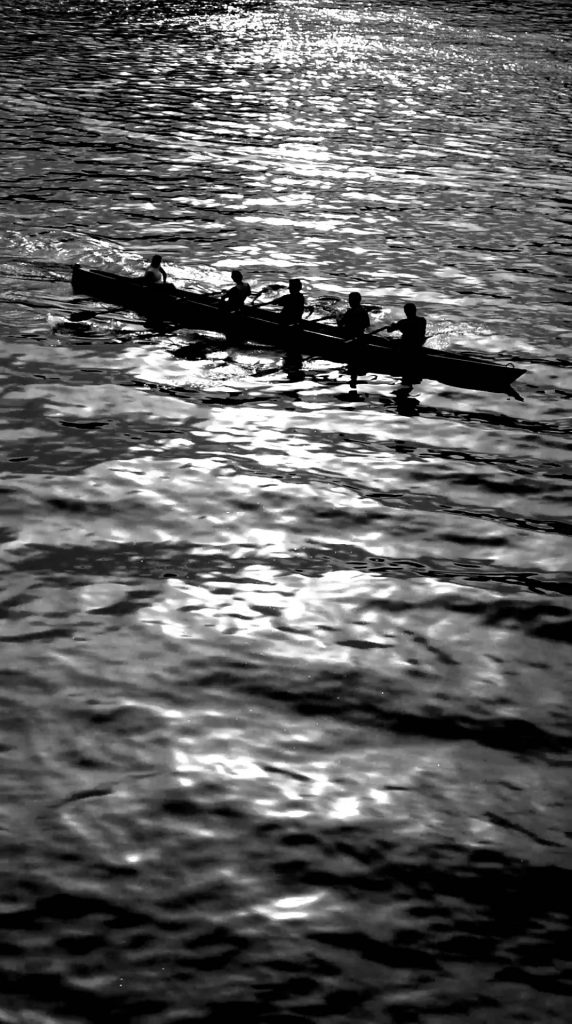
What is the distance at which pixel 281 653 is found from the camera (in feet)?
54.4

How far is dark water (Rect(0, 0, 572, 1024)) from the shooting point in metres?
11.8

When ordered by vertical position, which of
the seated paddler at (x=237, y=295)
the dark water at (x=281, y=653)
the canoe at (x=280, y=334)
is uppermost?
the seated paddler at (x=237, y=295)

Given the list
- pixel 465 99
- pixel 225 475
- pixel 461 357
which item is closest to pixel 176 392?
pixel 225 475

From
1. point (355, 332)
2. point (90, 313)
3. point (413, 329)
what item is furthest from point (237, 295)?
point (413, 329)

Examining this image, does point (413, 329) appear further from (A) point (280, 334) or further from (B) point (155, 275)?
(B) point (155, 275)

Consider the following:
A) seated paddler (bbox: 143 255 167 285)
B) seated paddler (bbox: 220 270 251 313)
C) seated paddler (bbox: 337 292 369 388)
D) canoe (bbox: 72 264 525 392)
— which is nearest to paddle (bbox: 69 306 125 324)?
canoe (bbox: 72 264 525 392)

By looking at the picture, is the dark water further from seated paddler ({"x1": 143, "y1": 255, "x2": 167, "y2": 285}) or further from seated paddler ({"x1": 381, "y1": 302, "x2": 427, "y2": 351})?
seated paddler ({"x1": 143, "y1": 255, "x2": 167, "y2": 285})

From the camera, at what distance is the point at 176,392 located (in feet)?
84.7

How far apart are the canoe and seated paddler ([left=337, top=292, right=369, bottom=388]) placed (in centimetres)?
15

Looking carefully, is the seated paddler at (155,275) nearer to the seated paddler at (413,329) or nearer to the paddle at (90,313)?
the paddle at (90,313)

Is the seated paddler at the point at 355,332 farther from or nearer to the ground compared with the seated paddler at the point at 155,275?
nearer to the ground

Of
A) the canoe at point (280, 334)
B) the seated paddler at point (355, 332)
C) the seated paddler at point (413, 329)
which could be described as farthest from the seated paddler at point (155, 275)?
the seated paddler at point (413, 329)

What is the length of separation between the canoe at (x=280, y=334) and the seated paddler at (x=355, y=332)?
0.15 metres

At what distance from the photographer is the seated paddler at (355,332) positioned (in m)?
27.1
